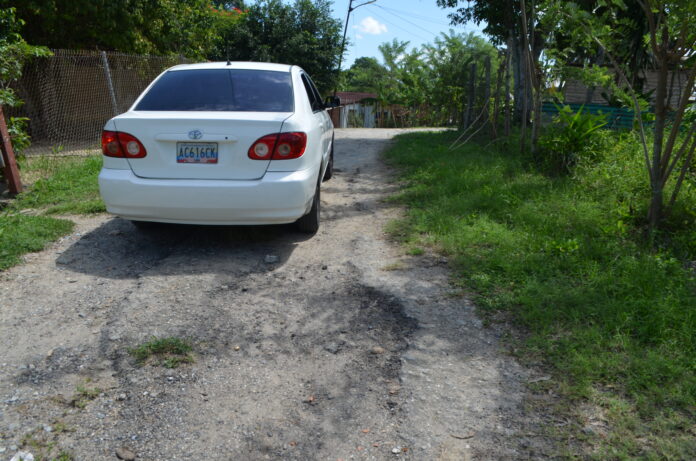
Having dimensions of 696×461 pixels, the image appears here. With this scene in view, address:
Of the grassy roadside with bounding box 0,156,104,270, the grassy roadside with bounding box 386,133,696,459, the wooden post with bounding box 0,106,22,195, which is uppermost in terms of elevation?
the wooden post with bounding box 0,106,22,195

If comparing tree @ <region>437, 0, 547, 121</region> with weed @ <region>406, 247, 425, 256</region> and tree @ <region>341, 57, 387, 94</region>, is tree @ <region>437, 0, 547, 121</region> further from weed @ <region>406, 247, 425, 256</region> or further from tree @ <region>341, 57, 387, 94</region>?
tree @ <region>341, 57, 387, 94</region>

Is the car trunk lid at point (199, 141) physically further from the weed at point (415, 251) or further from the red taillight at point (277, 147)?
the weed at point (415, 251)

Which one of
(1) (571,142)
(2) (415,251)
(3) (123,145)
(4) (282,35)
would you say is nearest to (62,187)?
(3) (123,145)

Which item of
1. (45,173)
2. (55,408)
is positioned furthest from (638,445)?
(45,173)

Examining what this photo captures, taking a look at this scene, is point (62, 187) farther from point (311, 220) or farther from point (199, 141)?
point (311, 220)

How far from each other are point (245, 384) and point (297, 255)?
6.05 feet

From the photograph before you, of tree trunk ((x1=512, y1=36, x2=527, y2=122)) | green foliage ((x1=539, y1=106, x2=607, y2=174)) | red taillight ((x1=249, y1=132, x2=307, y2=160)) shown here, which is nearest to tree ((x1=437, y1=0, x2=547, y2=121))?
tree trunk ((x1=512, y1=36, x2=527, y2=122))

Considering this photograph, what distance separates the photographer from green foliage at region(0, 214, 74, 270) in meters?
4.16

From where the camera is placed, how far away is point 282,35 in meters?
21.8

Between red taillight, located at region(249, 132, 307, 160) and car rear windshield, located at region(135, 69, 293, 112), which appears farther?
car rear windshield, located at region(135, 69, 293, 112)

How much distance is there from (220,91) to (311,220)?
4.58 feet

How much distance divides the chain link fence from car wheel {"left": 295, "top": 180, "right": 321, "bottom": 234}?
615 centimetres

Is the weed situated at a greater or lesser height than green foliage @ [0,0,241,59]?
lesser

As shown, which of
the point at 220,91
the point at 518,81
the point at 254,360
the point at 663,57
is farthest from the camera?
the point at 518,81
